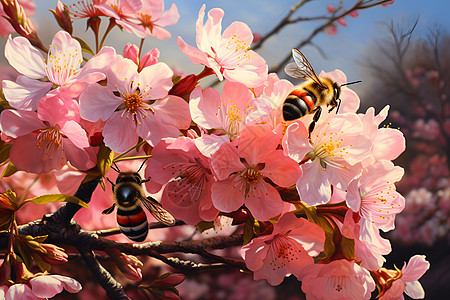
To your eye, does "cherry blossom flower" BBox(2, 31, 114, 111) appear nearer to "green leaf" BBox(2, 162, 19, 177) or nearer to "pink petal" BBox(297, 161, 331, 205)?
"green leaf" BBox(2, 162, 19, 177)

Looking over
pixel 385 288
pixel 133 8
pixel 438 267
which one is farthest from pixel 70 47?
pixel 438 267

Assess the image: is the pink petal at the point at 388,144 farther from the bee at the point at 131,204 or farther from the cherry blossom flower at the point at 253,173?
the bee at the point at 131,204

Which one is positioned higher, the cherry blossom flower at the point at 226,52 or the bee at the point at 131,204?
the cherry blossom flower at the point at 226,52

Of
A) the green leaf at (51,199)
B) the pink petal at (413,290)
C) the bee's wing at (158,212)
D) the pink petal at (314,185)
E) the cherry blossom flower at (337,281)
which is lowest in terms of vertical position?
the pink petal at (413,290)

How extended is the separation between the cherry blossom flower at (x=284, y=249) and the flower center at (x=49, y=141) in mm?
212

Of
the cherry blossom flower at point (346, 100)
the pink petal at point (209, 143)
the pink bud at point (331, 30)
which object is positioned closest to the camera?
the pink petal at point (209, 143)

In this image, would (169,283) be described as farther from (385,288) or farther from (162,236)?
(385,288)

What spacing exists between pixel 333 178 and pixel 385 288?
18 cm

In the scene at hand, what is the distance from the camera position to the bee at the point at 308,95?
0.41 m

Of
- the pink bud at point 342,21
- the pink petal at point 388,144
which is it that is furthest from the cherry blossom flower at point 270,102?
the pink bud at point 342,21

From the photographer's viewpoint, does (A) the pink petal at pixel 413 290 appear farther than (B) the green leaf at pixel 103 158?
Yes

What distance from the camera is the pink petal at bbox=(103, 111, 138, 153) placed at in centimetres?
39

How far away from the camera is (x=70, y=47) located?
0.43 m

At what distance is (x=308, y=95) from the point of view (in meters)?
0.43
